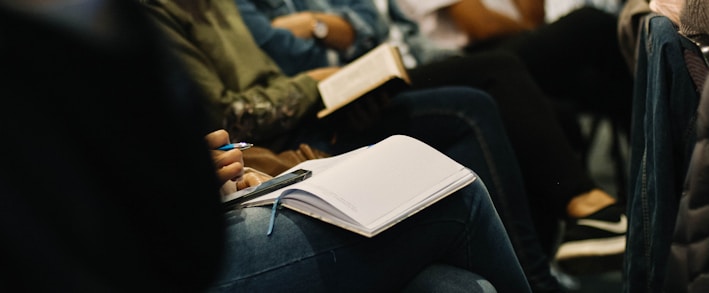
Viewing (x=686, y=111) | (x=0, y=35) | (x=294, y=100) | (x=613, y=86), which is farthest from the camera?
(x=613, y=86)

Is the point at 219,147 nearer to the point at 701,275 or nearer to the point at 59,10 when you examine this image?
the point at 59,10

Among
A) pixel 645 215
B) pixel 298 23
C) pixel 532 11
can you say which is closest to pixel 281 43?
pixel 298 23

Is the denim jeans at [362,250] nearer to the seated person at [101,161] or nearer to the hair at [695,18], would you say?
the seated person at [101,161]

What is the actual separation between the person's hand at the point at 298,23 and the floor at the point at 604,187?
2.64 ft

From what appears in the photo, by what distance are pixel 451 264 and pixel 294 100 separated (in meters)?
0.66

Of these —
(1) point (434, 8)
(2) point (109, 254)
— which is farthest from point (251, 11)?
(2) point (109, 254)

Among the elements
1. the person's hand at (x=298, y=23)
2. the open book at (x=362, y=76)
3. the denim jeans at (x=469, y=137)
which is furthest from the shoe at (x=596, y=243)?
the person's hand at (x=298, y=23)

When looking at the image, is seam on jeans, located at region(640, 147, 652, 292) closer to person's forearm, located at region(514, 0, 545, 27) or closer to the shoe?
the shoe

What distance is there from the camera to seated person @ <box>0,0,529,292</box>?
59cm

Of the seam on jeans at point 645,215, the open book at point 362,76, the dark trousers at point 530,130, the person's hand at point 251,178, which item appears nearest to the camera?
the person's hand at point 251,178

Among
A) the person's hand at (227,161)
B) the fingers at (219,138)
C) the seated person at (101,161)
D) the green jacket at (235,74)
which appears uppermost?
the seated person at (101,161)

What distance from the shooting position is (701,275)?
0.98 meters

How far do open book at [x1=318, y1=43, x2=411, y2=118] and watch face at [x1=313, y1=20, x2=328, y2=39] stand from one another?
0.39m

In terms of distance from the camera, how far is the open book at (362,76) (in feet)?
5.04
